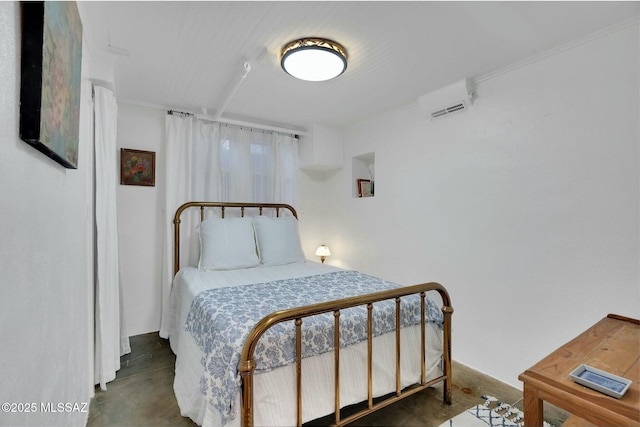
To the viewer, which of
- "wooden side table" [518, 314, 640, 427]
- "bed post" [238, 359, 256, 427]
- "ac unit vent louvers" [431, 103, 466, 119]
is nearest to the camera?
"wooden side table" [518, 314, 640, 427]

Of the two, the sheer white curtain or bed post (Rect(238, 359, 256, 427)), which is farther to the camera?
the sheer white curtain

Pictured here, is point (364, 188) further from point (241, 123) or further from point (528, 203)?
point (528, 203)

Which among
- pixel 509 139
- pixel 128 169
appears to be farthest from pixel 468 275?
pixel 128 169

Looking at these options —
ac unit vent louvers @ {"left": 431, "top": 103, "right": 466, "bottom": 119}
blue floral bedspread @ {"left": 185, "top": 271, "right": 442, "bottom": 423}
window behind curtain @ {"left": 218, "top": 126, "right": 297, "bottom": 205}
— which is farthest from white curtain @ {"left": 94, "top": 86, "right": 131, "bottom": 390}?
ac unit vent louvers @ {"left": 431, "top": 103, "right": 466, "bottom": 119}

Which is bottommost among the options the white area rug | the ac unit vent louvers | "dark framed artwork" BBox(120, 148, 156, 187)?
the white area rug

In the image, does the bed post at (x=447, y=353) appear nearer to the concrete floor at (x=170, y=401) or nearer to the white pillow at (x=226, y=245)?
the concrete floor at (x=170, y=401)

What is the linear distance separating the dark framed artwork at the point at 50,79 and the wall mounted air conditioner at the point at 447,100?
227 centimetres

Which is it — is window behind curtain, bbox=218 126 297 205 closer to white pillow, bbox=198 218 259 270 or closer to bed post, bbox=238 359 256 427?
white pillow, bbox=198 218 259 270

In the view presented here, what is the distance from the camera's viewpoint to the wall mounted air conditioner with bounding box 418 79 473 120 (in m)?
2.21

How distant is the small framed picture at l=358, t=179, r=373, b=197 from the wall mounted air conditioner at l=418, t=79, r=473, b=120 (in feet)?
3.64

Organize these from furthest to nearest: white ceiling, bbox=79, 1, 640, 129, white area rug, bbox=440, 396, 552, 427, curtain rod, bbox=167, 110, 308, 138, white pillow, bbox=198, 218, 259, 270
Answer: curtain rod, bbox=167, 110, 308, 138 < white pillow, bbox=198, 218, 259, 270 < white area rug, bbox=440, 396, 552, 427 < white ceiling, bbox=79, 1, 640, 129

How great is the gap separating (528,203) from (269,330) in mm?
1833

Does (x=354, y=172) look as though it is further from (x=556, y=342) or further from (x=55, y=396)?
(x=55, y=396)

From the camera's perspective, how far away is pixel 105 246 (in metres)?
1.92
